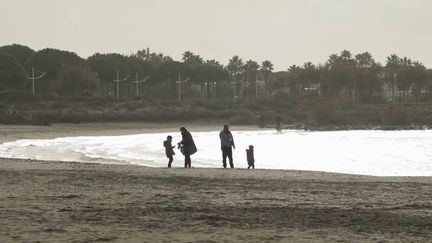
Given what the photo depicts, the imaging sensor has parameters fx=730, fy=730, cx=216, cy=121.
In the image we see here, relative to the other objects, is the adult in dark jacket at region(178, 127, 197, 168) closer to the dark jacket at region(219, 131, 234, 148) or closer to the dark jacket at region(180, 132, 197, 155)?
the dark jacket at region(180, 132, 197, 155)

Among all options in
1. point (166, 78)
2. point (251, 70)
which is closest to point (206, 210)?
point (166, 78)

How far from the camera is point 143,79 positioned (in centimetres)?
11731

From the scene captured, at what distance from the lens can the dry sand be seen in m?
8.02

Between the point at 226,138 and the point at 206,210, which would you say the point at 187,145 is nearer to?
the point at 226,138

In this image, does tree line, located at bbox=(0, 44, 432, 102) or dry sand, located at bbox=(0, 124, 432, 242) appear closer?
dry sand, located at bbox=(0, 124, 432, 242)

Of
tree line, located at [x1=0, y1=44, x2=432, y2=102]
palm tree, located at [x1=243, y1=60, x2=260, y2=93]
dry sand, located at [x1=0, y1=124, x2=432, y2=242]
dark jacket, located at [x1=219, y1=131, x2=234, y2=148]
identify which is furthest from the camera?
palm tree, located at [x1=243, y1=60, x2=260, y2=93]

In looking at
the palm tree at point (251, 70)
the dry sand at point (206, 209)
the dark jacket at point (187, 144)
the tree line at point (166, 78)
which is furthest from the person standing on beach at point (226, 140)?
the palm tree at point (251, 70)

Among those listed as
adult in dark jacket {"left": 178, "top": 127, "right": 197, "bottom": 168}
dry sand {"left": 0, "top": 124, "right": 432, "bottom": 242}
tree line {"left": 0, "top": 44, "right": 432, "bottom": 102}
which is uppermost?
tree line {"left": 0, "top": 44, "right": 432, "bottom": 102}

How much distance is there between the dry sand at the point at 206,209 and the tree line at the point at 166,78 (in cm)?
7624

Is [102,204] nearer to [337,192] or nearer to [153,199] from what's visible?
[153,199]

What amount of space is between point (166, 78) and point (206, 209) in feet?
362

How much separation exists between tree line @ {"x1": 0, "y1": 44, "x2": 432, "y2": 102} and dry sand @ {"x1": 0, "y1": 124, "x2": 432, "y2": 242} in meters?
76.2

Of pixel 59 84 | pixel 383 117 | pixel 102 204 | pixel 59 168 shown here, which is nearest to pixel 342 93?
pixel 383 117

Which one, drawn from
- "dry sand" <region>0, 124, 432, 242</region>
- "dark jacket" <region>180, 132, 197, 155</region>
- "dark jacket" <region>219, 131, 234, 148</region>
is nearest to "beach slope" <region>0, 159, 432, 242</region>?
"dry sand" <region>0, 124, 432, 242</region>
